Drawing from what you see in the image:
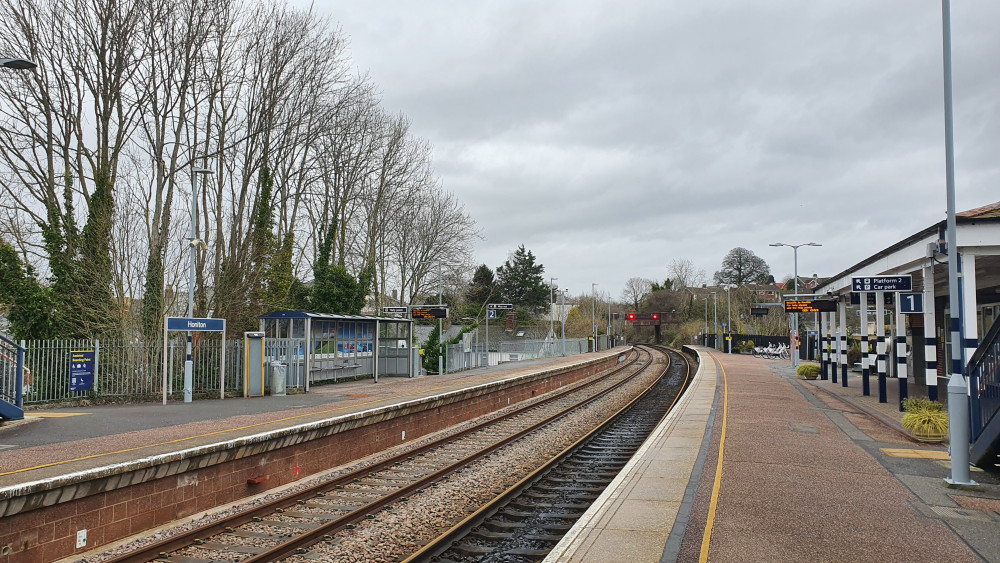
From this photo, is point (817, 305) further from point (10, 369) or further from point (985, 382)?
point (10, 369)

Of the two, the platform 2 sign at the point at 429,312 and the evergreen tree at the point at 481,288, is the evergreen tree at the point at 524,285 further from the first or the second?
the platform 2 sign at the point at 429,312

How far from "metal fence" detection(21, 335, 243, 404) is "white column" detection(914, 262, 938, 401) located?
17548 mm

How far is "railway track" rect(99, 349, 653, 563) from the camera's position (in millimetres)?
7637

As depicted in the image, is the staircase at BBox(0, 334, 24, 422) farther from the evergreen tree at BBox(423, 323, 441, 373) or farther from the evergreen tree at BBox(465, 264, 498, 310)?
the evergreen tree at BBox(465, 264, 498, 310)

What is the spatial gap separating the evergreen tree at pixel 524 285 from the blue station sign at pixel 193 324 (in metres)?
63.8

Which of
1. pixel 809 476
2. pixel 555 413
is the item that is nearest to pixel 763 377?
pixel 555 413

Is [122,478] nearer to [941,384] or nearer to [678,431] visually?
[678,431]

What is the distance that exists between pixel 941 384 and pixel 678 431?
1768 cm

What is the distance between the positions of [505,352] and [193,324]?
1195 inches

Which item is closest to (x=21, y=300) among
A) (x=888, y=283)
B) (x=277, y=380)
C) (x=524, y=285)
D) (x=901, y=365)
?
(x=277, y=380)

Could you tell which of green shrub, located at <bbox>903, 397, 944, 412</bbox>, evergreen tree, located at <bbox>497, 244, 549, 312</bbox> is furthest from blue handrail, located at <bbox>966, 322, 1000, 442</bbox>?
evergreen tree, located at <bbox>497, 244, 549, 312</bbox>

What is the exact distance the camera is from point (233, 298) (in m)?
25.0

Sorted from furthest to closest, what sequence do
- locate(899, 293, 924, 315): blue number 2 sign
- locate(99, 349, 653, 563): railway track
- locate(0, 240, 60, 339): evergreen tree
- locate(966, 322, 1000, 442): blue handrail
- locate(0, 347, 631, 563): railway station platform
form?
1. locate(0, 240, 60, 339): evergreen tree
2. locate(899, 293, 924, 315): blue number 2 sign
3. locate(966, 322, 1000, 442): blue handrail
4. locate(99, 349, 653, 563): railway track
5. locate(0, 347, 631, 563): railway station platform

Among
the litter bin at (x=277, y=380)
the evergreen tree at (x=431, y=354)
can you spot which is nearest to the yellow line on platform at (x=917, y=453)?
the litter bin at (x=277, y=380)
